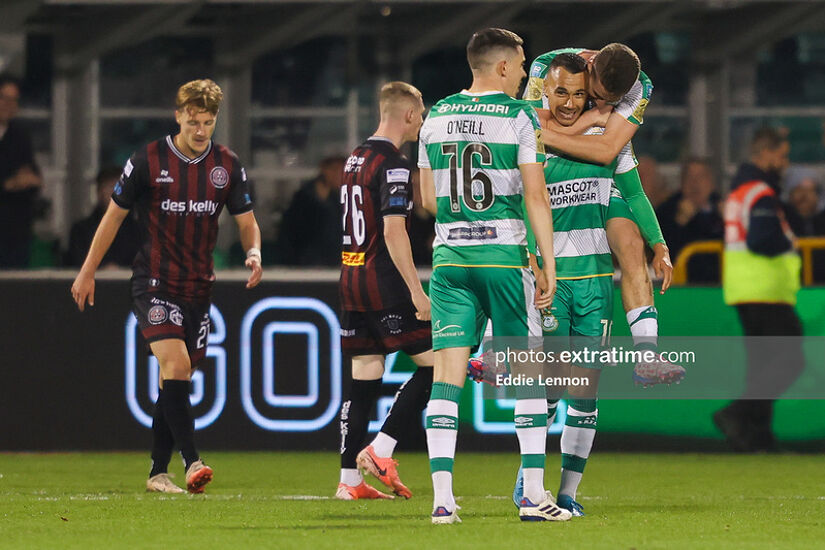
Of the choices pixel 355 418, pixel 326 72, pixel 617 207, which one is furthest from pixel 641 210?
pixel 326 72

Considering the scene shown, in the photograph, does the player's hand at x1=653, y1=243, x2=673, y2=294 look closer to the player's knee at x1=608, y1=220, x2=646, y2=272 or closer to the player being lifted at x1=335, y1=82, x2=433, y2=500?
the player's knee at x1=608, y1=220, x2=646, y2=272

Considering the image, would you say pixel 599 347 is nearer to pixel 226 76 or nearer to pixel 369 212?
pixel 369 212

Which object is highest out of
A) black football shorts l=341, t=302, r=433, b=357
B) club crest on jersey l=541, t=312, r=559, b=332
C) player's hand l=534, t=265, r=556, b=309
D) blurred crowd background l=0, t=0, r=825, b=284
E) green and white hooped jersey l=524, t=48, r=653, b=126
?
blurred crowd background l=0, t=0, r=825, b=284

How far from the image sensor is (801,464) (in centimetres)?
1002

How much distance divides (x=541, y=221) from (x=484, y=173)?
322mm

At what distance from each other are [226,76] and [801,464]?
6.38 m

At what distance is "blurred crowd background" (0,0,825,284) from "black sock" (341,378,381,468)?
187 inches

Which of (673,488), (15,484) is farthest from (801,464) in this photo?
(15,484)

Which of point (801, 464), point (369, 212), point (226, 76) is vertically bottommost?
point (801, 464)

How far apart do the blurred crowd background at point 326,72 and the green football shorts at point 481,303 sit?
20.8 ft

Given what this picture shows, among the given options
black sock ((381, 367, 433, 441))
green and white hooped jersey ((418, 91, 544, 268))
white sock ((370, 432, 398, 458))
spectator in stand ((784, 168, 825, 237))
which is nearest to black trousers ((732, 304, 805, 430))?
spectator in stand ((784, 168, 825, 237))

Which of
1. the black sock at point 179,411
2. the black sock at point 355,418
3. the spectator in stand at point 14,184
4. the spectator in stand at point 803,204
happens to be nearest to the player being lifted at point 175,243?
the black sock at point 179,411

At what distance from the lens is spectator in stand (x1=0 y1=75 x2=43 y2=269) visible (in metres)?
11.6

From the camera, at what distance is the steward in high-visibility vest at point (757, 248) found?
35.2 feet
